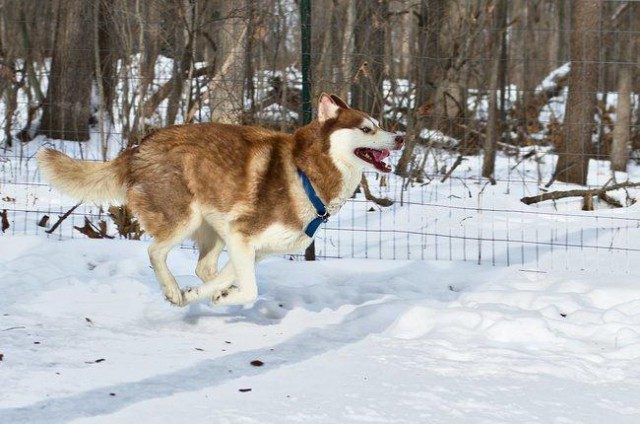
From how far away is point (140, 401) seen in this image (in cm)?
452

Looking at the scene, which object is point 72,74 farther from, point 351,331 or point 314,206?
point 351,331

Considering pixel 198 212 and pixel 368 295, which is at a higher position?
pixel 198 212

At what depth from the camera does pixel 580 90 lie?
39.7 feet

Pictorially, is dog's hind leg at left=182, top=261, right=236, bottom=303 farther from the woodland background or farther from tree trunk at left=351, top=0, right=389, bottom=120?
tree trunk at left=351, top=0, right=389, bottom=120

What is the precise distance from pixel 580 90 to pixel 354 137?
6.72 metres

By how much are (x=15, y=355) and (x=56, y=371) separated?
404mm

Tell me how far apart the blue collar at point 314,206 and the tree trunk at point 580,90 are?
624cm

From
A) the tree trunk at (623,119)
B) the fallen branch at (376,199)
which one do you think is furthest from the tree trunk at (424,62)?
→ the tree trunk at (623,119)

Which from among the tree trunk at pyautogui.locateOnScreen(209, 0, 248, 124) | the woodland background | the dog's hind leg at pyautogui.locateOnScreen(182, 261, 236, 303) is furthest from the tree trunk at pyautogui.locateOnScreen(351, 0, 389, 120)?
the dog's hind leg at pyautogui.locateOnScreen(182, 261, 236, 303)

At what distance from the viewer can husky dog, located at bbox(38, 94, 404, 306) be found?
6148 mm

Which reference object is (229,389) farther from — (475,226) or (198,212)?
(475,226)

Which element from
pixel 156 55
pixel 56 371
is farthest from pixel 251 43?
pixel 56 371

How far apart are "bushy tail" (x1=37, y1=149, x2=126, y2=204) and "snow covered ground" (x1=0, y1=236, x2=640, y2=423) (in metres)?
0.73

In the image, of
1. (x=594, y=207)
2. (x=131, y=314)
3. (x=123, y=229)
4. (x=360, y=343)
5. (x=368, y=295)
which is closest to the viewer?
(x=360, y=343)
